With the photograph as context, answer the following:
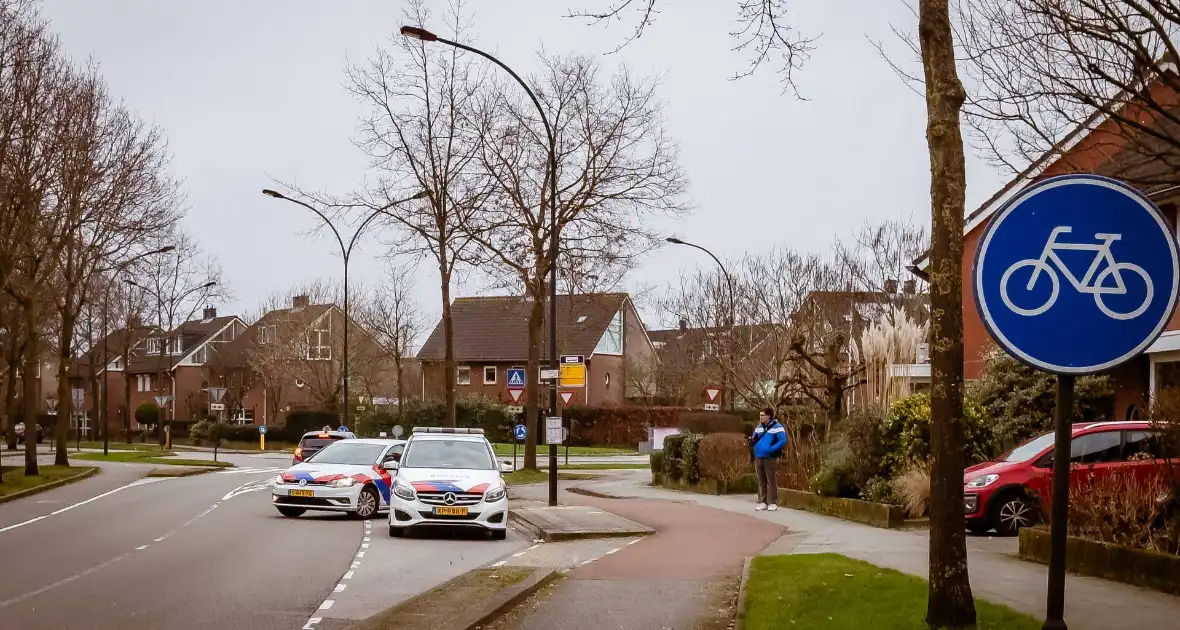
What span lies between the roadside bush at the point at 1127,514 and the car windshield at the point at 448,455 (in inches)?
410

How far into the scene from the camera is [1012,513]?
18.0m

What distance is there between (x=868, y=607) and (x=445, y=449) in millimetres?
12272

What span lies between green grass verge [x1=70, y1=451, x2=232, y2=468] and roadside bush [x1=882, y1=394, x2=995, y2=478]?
31.5 m

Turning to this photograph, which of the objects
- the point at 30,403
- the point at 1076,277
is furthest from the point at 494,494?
the point at 30,403

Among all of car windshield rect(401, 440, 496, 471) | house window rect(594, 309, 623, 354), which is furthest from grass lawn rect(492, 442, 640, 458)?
car windshield rect(401, 440, 496, 471)

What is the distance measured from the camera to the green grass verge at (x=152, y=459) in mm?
48375

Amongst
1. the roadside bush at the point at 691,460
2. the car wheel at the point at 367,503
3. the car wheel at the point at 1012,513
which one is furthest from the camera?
the roadside bush at the point at 691,460

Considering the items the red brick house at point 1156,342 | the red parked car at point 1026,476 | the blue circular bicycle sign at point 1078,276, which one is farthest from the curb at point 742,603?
the red brick house at point 1156,342

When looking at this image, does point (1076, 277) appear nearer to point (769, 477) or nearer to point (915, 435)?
point (915, 435)

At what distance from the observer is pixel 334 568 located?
1548cm

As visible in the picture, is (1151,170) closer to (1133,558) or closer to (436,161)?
(1133,558)

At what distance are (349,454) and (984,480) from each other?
38.7ft

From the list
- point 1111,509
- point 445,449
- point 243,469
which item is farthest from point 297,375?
point 1111,509

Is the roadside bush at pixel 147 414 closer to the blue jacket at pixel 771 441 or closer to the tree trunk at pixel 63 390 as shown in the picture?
the tree trunk at pixel 63 390
